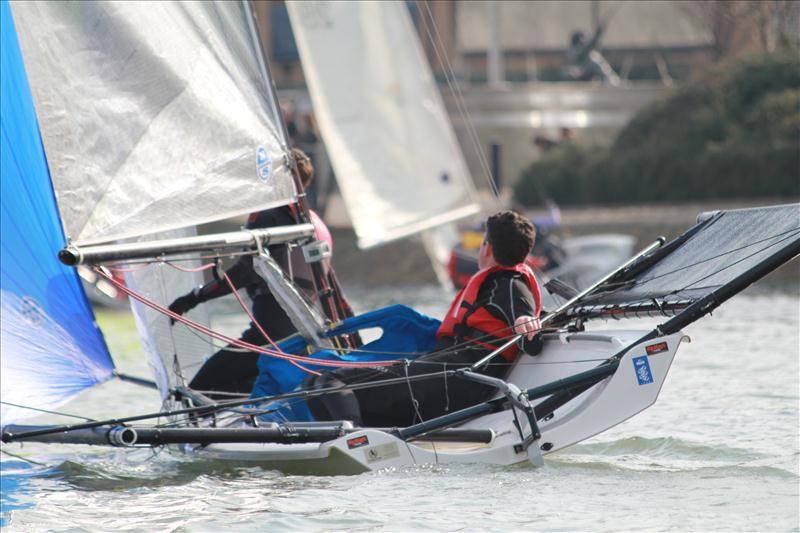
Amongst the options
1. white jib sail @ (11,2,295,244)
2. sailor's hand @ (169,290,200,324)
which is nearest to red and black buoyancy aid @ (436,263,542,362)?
white jib sail @ (11,2,295,244)

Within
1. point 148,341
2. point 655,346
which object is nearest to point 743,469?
point 655,346

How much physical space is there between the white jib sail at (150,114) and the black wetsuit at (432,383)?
1114 mm

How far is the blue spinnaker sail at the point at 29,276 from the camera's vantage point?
770 cm

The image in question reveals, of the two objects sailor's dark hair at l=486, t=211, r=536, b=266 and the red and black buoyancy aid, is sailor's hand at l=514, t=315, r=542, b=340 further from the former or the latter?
sailor's dark hair at l=486, t=211, r=536, b=266

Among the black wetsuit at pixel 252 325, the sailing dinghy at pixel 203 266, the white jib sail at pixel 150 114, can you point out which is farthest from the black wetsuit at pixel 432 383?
the white jib sail at pixel 150 114

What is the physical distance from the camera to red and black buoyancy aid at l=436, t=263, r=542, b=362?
6977 millimetres

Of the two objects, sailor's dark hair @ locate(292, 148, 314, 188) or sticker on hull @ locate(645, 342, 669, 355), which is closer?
sticker on hull @ locate(645, 342, 669, 355)

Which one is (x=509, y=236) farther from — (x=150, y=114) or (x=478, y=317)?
(x=150, y=114)

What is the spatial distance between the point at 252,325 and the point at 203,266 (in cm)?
55

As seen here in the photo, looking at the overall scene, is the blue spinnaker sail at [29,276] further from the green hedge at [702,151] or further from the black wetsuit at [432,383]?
the green hedge at [702,151]

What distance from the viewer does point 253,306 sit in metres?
7.81

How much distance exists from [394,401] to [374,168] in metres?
7.43

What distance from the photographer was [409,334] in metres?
7.40

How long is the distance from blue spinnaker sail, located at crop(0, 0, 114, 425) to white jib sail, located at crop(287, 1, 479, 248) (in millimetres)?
6027
